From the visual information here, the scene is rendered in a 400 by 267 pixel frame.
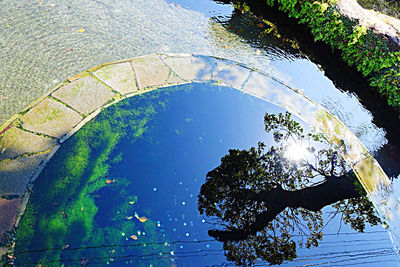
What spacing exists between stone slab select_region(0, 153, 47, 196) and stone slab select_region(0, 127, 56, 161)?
0.10 metres

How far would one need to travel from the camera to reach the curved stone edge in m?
3.45

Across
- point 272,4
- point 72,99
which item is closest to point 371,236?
point 72,99

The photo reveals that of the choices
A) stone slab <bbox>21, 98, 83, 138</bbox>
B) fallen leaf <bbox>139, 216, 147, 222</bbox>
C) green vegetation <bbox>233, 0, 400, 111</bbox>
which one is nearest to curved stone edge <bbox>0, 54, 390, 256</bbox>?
stone slab <bbox>21, 98, 83, 138</bbox>

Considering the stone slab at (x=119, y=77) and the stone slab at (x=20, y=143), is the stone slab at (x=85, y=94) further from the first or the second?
the stone slab at (x=20, y=143)

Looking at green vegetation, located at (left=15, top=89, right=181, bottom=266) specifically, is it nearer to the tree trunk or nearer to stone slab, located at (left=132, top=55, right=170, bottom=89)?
the tree trunk

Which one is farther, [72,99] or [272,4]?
[272,4]

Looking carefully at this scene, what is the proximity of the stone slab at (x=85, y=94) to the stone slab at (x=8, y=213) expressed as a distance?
1.36m

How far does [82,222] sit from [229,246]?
156 cm

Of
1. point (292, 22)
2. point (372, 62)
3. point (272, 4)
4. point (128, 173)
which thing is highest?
point (272, 4)

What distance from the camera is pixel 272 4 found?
6.67m

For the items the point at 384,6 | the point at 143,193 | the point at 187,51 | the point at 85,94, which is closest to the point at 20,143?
the point at 85,94

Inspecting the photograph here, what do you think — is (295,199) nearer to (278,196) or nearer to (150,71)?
(278,196)

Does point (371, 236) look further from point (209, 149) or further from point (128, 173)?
point (128, 173)

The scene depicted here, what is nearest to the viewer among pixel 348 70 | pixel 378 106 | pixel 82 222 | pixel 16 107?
pixel 82 222
